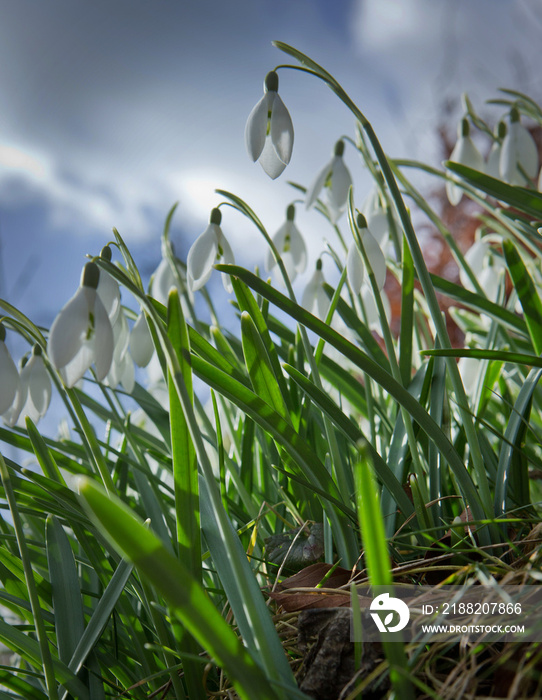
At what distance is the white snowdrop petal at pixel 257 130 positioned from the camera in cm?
Answer: 75

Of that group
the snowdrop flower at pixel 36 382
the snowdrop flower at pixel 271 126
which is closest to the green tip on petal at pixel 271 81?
the snowdrop flower at pixel 271 126

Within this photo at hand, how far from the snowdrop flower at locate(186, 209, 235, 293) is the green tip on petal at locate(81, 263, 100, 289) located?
0.28m

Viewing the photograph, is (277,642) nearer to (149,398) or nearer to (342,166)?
(149,398)

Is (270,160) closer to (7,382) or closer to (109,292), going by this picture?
(109,292)

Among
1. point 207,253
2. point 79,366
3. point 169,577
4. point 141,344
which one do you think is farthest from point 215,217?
point 169,577

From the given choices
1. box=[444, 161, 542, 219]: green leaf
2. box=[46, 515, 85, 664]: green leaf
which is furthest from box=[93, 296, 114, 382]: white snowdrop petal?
box=[444, 161, 542, 219]: green leaf

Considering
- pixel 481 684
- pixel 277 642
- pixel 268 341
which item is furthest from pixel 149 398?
pixel 481 684

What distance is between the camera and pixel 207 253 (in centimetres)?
82

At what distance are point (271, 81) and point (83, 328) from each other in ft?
1.63

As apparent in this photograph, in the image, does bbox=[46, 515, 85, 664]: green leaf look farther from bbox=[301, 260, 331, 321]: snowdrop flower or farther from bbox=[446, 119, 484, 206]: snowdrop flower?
bbox=[446, 119, 484, 206]: snowdrop flower

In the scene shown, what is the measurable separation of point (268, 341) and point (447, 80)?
585 cm

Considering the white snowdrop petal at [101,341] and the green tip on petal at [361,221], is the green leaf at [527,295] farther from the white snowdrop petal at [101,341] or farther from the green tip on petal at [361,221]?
the white snowdrop petal at [101,341]

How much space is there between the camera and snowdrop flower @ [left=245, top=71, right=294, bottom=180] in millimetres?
744

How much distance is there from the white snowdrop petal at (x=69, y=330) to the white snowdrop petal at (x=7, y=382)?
8.3 inches
